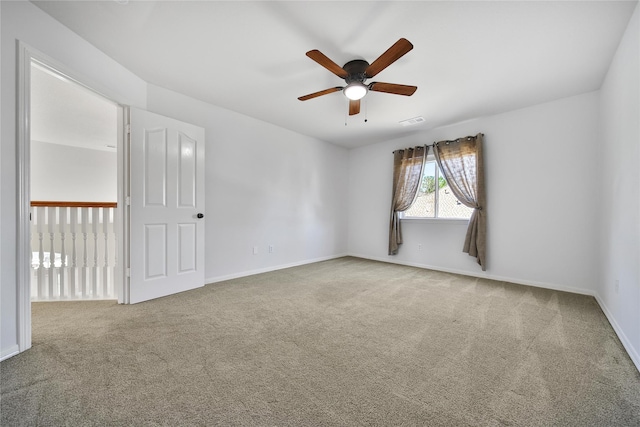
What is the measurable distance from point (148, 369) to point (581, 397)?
245cm

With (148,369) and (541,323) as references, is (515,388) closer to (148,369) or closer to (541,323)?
(541,323)

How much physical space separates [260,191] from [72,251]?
2.34 m

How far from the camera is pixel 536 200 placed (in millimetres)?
3391

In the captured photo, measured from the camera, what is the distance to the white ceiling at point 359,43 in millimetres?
1820

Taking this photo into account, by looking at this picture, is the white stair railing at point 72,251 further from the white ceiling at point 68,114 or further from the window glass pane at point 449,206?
the window glass pane at point 449,206

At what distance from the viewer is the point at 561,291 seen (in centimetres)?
316

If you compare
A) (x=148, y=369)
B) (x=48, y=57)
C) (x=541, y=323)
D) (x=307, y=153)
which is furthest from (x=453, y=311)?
(x=48, y=57)

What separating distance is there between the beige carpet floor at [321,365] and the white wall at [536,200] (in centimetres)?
67

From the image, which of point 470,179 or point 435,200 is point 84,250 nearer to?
point 435,200

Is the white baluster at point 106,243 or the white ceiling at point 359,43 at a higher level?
the white ceiling at point 359,43

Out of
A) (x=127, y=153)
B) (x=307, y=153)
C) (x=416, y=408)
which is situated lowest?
(x=416, y=408)

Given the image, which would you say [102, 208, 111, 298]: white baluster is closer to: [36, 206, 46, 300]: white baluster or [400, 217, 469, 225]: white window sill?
[36, 206, 46, 300]: white baluster

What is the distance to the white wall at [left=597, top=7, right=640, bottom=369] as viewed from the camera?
5.76 ft

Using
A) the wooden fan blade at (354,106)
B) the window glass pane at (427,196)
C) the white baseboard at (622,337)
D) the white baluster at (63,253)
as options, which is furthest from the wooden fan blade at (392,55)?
the white baluster at (63,253)
